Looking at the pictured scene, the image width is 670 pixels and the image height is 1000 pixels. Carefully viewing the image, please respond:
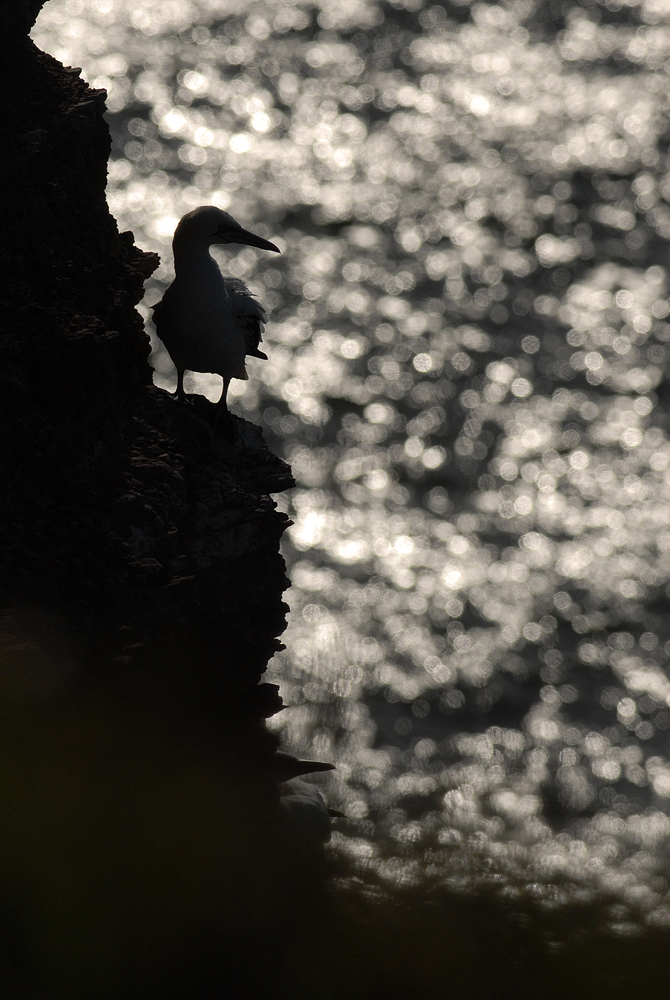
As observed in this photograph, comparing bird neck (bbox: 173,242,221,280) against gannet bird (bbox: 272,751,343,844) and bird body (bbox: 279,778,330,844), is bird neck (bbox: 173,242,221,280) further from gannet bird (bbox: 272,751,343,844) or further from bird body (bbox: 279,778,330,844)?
bird body (bbox: 279,778,330,844)

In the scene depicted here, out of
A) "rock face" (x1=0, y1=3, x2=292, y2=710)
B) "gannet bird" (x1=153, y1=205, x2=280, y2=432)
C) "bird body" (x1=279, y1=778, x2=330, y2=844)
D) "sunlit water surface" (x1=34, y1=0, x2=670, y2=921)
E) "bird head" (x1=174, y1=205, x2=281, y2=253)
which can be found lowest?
"bird body" (x1=279, y1=778, x2=330, y2=844)

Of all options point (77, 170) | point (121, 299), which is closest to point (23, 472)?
point (121, 299)

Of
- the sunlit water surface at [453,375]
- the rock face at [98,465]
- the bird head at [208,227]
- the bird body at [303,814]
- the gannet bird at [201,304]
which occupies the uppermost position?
the sunlit water surface at [453,375]

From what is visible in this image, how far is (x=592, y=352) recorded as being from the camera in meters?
20.7

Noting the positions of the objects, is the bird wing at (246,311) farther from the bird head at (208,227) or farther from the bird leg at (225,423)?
the bird leg at (225,423)

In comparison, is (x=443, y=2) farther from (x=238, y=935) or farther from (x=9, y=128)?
(x=238, y=935)

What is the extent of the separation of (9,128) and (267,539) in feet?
10.8

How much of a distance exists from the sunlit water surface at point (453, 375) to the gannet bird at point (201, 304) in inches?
246

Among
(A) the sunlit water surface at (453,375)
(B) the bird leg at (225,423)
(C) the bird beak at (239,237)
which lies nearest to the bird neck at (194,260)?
(C) the bird beak at (239,237)

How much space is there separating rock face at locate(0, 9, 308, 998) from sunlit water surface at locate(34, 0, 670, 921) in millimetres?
4958

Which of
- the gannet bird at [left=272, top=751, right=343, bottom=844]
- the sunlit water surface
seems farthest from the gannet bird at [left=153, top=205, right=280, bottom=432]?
the sunlit water surface

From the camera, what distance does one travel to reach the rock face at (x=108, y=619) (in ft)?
20.1

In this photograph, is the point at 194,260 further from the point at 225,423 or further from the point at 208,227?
the point at 225,423

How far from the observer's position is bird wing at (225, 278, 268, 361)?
8336 millimetres
